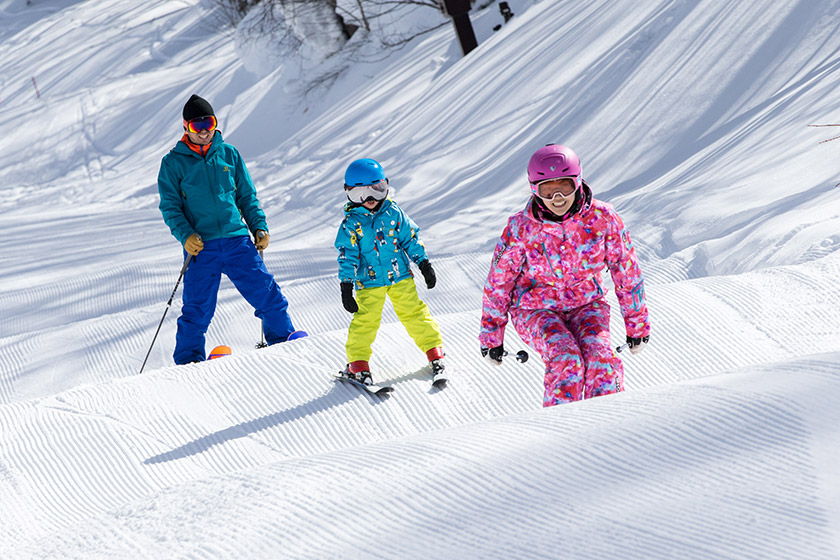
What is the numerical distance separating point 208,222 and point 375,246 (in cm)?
149

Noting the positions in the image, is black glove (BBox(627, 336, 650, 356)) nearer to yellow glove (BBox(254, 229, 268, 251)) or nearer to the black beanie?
yellow glove (BBox(254, 229, 268, 251))

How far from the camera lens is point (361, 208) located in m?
4.08

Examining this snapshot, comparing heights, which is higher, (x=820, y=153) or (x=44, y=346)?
(x=44, y=346)

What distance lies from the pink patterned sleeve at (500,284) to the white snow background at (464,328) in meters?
0.49

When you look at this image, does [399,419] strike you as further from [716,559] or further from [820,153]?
[820,153]

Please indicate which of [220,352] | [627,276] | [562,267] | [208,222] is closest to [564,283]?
[562,267]

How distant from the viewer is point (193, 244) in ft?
16.3

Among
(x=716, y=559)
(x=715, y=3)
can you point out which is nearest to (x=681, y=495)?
(x=716, y=559)

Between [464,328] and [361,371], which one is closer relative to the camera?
[361,371]

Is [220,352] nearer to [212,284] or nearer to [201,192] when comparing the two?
[212,284]

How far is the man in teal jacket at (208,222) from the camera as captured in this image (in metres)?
5.03

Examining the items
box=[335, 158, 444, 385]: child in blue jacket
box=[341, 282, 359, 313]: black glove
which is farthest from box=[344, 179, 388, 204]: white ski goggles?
box=[341, 282, 359, 313]: black glove

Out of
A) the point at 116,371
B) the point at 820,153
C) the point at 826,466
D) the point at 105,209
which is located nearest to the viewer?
the point at 826,466

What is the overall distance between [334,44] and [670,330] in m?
13.1
